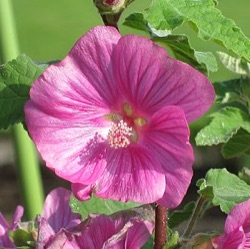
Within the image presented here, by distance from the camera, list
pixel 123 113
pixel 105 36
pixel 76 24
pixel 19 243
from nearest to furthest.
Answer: pixel 105 36
pixel 123 113
pixel 19 243
pixel 76 24

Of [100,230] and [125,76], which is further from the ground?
[125,76]

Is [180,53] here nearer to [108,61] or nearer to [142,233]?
[108,61]

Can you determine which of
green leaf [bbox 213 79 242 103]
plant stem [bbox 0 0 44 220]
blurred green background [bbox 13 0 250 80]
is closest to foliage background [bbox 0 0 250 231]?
blurred green background [bbox 13 0 250 80]

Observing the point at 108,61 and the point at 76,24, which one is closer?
the point at 108,61

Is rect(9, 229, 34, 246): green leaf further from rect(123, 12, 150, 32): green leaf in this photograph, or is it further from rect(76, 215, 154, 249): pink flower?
rect(123, 12, 150, 32): green leaf

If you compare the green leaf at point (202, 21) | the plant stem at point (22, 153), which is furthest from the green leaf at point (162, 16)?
the plant stem at point (22, 153)

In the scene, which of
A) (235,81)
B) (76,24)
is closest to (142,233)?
(235,81)

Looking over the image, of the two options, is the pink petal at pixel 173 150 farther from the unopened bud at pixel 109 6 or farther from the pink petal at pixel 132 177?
the unopened bud at pixel 109 6

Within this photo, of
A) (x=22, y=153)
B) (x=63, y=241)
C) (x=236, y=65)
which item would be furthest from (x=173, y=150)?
(x=22, y=153)

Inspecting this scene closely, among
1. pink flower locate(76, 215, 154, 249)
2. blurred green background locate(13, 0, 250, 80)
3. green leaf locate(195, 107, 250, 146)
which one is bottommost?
blurred green background locate(13, 0, 250, 80)
